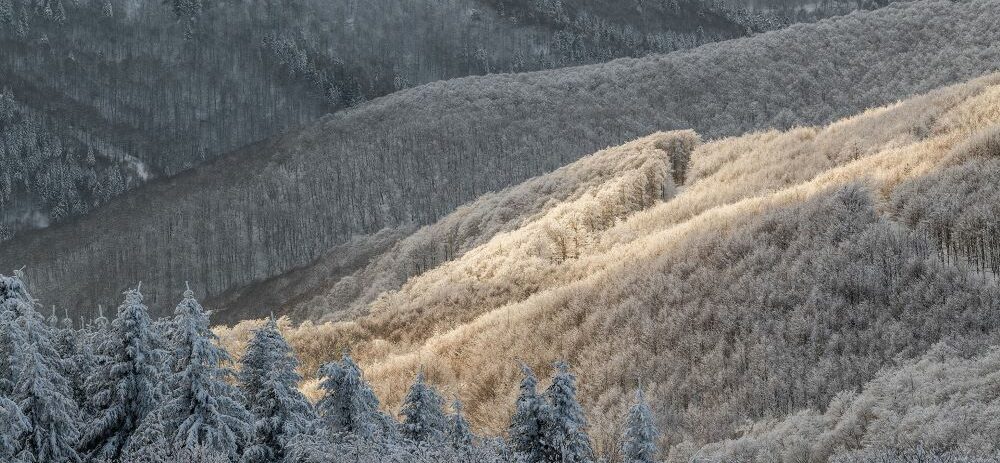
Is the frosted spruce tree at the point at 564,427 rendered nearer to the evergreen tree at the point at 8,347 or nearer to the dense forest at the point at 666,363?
the dense forest at the point at 666,363

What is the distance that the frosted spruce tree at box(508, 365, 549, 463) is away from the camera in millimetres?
10539

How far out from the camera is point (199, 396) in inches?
474

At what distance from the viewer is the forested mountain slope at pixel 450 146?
233ft

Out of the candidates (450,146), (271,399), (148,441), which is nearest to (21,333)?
(148,441)

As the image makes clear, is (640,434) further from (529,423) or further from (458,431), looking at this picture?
(458,431)

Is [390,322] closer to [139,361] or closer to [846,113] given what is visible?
[139,361]

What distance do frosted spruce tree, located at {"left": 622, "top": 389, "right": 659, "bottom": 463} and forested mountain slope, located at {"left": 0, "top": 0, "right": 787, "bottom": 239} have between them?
101 metres

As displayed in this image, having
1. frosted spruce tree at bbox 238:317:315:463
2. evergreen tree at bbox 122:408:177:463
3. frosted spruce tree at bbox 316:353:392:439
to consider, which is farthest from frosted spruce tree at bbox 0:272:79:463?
frosted spruce tree at bbox 316:353:392:439

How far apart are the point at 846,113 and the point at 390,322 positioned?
176 feet

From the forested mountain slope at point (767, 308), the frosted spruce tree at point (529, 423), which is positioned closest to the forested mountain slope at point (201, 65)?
the forested mountain slope at point (767, 308)

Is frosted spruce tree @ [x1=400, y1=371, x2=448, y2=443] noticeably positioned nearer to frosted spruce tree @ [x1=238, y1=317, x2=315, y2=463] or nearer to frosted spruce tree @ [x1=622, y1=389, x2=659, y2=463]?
frosted spruce tree @ [x1=238, y1=317, x2=315, y2=463]

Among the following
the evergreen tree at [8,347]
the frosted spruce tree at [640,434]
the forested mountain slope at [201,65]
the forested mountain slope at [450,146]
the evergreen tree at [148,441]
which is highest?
the forested mountain slope at [201,65]

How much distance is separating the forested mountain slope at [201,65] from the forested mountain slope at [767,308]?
89.6m

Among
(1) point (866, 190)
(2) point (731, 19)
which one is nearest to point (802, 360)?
(1) point (866, 190)
